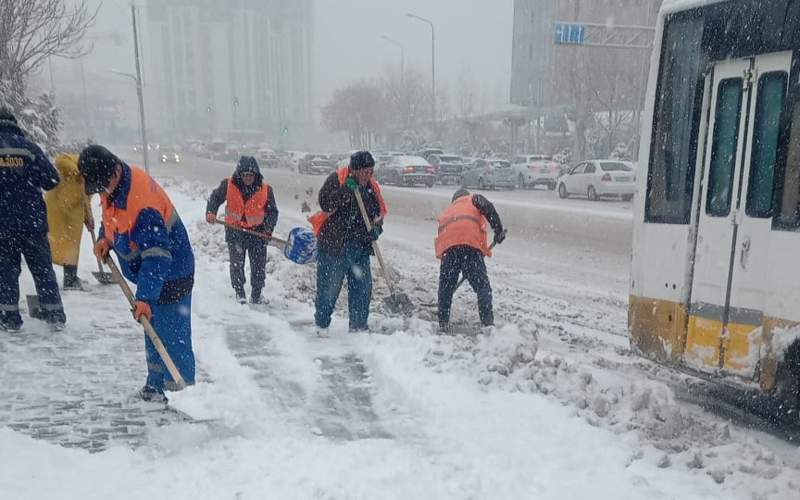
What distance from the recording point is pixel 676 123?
184 inches

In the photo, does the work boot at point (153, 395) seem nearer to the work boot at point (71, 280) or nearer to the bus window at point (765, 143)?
the work boot at point (71, 280)

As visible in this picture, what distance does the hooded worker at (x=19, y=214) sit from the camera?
5.66 meters

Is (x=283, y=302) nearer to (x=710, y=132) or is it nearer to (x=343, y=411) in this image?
(x=343, y=411)

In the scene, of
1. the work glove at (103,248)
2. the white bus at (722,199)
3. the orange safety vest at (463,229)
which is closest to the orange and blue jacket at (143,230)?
the work glove at (103,248)

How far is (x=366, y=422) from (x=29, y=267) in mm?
3594

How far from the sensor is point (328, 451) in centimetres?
381

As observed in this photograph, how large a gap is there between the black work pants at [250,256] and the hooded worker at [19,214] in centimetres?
193

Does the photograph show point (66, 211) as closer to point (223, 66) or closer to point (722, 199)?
point (722, 199)

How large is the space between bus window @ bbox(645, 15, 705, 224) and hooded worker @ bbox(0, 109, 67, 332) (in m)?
5.14

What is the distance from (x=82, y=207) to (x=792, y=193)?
696 centimetres

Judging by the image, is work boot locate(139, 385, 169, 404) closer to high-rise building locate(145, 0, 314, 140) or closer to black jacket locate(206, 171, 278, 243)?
black jacket locate(206, 171, 278, 243)

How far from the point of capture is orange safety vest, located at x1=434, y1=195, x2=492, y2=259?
6.18 metres

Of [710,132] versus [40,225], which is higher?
[710,132]

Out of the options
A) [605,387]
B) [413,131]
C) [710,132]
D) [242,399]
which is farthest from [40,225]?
[413,131]
